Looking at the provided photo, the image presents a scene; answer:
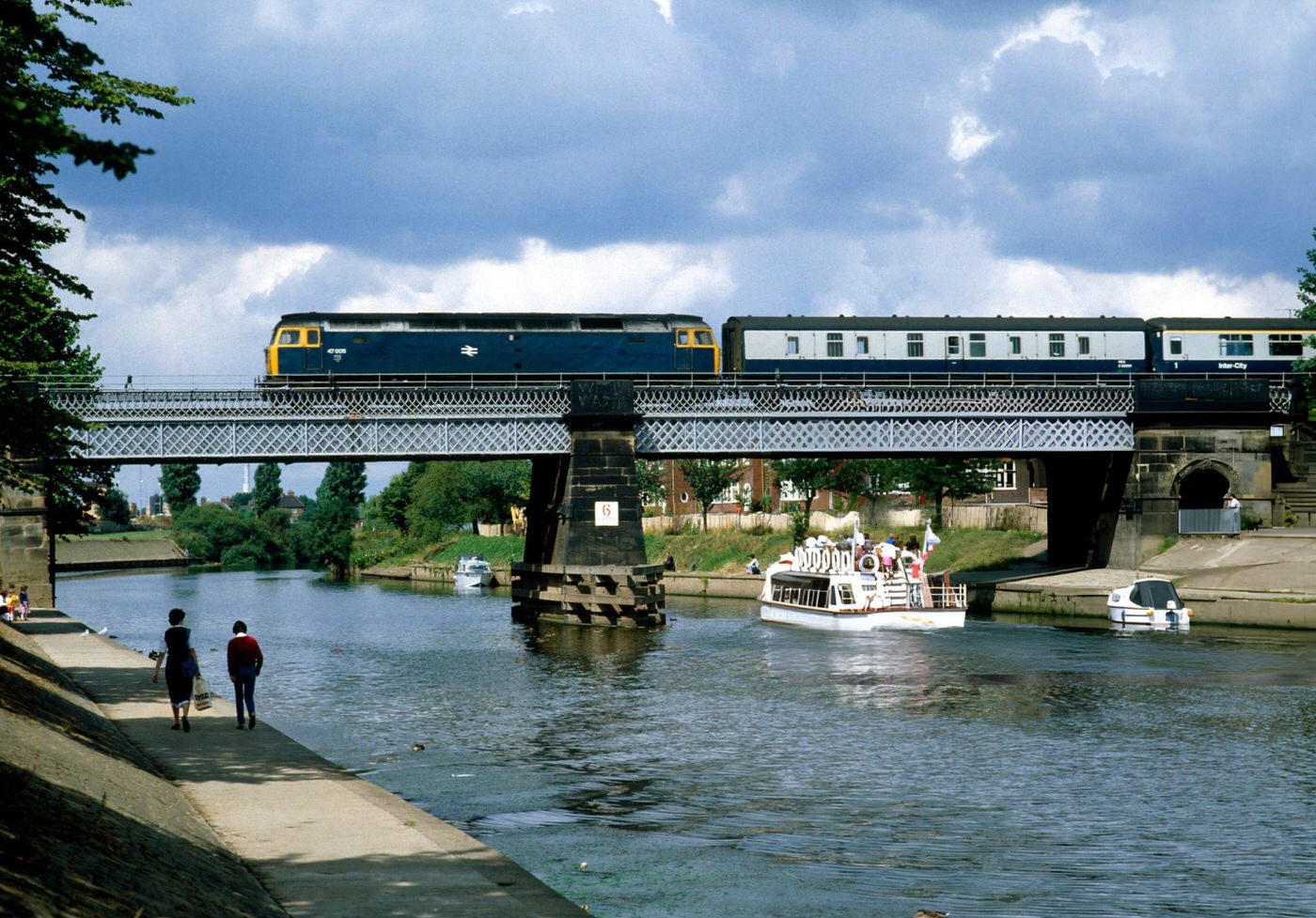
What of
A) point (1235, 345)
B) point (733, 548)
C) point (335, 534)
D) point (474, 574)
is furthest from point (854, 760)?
point (335, 534)

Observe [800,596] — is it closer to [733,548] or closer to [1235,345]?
Answer: [1235,345]

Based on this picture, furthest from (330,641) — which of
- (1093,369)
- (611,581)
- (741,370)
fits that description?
(1093,369)

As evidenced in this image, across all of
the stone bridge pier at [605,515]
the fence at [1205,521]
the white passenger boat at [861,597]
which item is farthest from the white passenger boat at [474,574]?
the fence at [1205,521]

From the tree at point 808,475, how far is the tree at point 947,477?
674cm

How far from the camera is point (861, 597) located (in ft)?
175

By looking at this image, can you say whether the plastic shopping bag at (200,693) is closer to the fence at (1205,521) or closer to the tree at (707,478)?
the fence at (1205,521)

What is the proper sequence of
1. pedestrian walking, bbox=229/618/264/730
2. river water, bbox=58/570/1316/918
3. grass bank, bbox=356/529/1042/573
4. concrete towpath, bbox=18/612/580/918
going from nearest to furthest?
concrete towpath, bbox=18/612/580/918 → river water, bbox=58/570/1316/918 → pedestrian walking, bbox=229/618/264/730 → grass bank, bbox=356/529/1042/573

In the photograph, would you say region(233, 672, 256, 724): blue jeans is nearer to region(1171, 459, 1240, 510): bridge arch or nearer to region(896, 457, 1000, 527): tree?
region(1171, 459, 1240, 510): bridge arch

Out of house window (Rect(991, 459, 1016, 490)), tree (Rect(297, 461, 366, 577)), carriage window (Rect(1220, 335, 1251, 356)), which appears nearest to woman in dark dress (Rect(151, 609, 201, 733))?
carriage window (Rect(1220, 335, 1251, 356))

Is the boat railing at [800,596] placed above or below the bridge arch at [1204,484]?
below

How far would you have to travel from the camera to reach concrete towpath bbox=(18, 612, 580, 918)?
39.2 ft

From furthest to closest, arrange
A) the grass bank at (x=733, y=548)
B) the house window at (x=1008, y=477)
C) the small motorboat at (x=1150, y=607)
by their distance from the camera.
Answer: the house window at (x=1008, y=477) < the grass bank at (x=733, y=548) < the small motorboat at (x=1150, y=607)

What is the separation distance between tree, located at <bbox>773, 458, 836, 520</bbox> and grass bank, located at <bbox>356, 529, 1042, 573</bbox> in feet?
18.6

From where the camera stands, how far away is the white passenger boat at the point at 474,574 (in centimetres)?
9881
